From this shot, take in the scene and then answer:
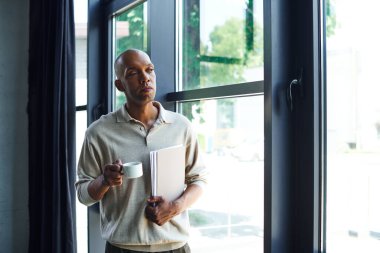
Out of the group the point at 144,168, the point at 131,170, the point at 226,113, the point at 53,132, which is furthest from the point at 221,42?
the point at 53,132

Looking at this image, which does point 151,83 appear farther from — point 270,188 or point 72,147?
point 72,147

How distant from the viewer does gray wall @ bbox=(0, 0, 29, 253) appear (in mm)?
3422

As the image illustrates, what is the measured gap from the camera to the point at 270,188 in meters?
1.37

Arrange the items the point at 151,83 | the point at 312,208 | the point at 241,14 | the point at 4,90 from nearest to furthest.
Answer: the point at 312,208, the point at 151,83, the point at 241,14, the point at 4,90

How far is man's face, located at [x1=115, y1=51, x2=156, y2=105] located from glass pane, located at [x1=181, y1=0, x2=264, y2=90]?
1.45ft

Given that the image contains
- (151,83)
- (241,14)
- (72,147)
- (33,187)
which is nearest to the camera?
(151,83)

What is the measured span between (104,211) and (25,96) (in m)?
2.36

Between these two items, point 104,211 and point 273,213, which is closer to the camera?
point 273,213

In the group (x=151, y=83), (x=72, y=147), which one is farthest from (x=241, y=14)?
(x=72, y=147)

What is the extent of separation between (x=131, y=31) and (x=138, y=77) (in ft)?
4.04

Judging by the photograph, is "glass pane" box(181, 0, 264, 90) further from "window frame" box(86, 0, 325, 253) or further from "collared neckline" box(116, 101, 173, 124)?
"collared neckline" box(116, 101, 173, 124)
